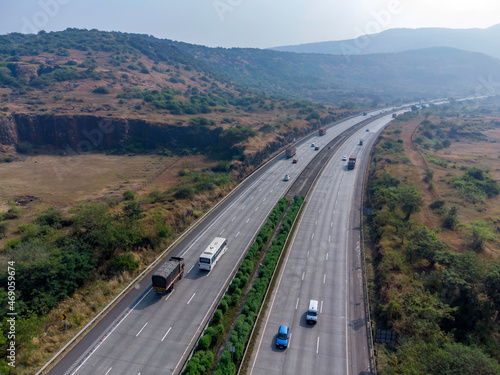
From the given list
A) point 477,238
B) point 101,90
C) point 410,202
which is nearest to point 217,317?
Result: point 477,238

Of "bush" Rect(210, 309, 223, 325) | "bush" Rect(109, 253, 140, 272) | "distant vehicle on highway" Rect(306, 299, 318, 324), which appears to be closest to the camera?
"bush" Rect(210, 309, 223, 325)

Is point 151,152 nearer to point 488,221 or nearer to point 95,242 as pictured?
point 95,242

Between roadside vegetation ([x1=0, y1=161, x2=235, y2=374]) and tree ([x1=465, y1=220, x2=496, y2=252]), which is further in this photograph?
tree ([x1=465, y1=220, x2=496, y2=252])

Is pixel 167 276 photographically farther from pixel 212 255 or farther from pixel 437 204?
pixel 437 204

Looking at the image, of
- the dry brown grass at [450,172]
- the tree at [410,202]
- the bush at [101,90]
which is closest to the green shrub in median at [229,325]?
the tree at [410,202]

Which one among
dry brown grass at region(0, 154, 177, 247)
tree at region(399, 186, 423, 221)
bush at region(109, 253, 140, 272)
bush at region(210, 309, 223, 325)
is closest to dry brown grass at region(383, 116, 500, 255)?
tree at region(399, 186, 423, 221)

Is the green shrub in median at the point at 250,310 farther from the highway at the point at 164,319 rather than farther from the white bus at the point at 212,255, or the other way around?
the white bus at the point at 212,255

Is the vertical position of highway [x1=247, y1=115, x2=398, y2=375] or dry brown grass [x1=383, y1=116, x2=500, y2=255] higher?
dry brown grass [x1=383, y1=116, x2=500, y2=255]

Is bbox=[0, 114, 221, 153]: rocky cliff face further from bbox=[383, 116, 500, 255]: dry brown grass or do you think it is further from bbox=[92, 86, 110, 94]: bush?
bbox=[383, 116, 500, 255]: dry brown grass
